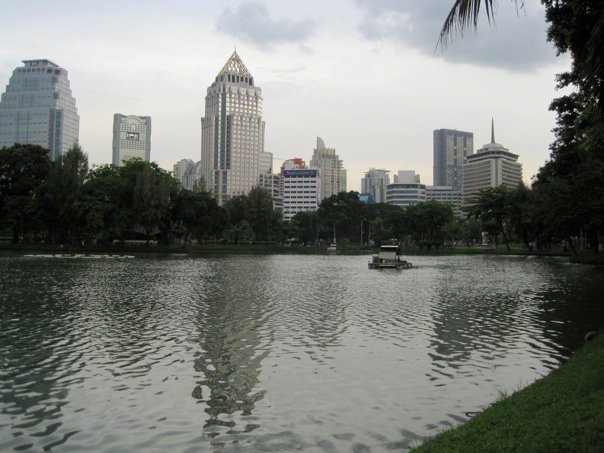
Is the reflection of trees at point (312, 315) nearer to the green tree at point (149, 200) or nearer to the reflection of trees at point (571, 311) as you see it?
the reflection of trees at point (571, 311)

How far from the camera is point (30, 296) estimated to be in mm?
22516

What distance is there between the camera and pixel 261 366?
1137 cm

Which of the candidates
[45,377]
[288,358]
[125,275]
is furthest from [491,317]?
[125,275]

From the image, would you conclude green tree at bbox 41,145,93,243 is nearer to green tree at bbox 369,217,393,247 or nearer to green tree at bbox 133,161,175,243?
green tree at bbox 133,161,175,243

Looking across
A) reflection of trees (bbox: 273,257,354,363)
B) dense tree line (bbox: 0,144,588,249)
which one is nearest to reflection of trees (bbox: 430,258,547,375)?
reflection of trees (bbox: 273,257,354,363)

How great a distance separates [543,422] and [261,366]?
6333mm

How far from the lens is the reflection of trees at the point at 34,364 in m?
7.66

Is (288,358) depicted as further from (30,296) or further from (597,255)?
(597,255)

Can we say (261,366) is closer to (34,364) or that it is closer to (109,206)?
(34,364)

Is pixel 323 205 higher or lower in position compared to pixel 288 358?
higher

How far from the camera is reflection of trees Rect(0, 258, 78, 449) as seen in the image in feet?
25.1

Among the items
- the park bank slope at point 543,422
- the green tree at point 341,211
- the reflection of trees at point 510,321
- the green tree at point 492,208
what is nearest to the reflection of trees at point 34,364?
the park bank slope at point 543,422

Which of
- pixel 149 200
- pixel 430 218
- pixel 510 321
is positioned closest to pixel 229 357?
pixel 510 321

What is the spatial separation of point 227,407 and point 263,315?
9.67 meters
